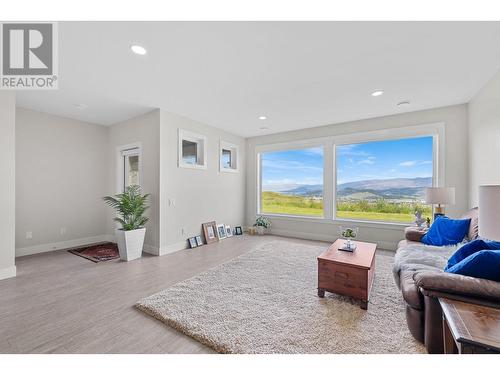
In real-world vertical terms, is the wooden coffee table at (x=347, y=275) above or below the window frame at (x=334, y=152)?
below

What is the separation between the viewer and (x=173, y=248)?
161 inches

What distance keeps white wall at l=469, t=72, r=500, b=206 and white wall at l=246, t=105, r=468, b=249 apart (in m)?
0.18

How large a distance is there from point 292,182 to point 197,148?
2606 millimetres

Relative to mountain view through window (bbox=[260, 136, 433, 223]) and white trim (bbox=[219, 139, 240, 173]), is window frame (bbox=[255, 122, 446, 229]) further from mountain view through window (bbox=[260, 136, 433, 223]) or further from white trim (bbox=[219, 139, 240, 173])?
white trim (bbox=[219, 139, 240, 173])

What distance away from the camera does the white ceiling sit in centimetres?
190

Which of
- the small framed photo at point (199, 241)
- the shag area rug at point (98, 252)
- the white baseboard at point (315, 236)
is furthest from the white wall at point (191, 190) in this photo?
the white baseboard at point (315, 236)

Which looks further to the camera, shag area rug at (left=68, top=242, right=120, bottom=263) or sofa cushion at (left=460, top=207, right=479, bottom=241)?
shag area rug at (left=68, top=242, right=120, bottom=263)

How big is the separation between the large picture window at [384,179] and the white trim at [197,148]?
3.06 metres

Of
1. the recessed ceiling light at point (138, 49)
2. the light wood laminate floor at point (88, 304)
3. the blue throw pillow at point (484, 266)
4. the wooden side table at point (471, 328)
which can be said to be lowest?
the light wood laminate floor at point (88, 304)

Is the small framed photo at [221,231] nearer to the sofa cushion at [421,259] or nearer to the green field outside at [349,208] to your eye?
the green field outside at [349,208]

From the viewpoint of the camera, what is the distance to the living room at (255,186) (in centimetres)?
170

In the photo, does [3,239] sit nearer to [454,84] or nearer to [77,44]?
[77,44]

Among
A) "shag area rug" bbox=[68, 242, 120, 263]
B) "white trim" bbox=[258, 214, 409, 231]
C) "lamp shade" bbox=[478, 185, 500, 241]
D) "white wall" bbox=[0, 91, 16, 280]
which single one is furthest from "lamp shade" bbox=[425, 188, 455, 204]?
"white wall" bbox=[0, 91, 16, 280]
